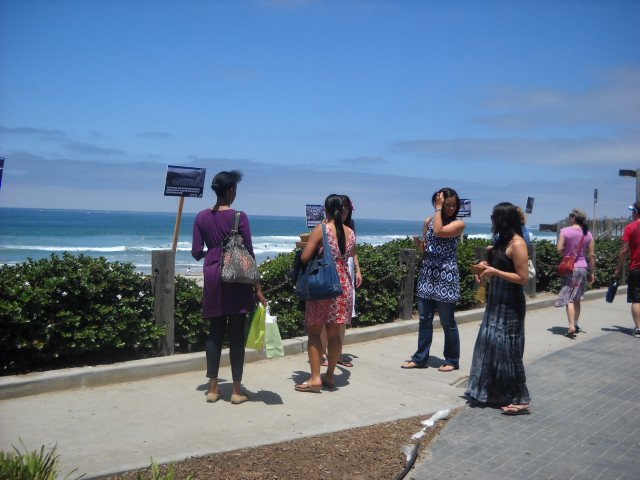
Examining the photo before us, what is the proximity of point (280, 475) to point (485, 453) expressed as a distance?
154 centimetres

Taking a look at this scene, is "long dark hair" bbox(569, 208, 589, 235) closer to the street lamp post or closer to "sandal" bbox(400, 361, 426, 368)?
"sandal" bbox(400, 361, 426, 368)

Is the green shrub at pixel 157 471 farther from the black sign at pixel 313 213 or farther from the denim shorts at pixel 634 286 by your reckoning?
the denim shorts at pixel 634 286

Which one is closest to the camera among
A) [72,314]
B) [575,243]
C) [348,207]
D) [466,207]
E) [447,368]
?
[72,314]

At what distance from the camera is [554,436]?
4992 millimetres

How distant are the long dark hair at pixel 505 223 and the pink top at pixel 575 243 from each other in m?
3.90

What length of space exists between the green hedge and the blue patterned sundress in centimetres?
160

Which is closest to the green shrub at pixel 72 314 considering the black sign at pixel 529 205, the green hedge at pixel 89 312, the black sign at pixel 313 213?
the green hedge at pixel 89 312

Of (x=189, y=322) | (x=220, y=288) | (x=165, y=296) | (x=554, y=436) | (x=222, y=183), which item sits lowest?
(x=554, y=436)

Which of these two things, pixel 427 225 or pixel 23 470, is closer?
pixel 23 470

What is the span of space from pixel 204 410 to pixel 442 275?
283cm

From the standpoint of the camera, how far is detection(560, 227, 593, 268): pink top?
29.9ft

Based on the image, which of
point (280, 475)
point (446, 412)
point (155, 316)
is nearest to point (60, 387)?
point (155, 316)

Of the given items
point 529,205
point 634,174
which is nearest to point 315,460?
point 529,205

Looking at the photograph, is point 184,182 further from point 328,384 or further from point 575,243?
point 575,243
